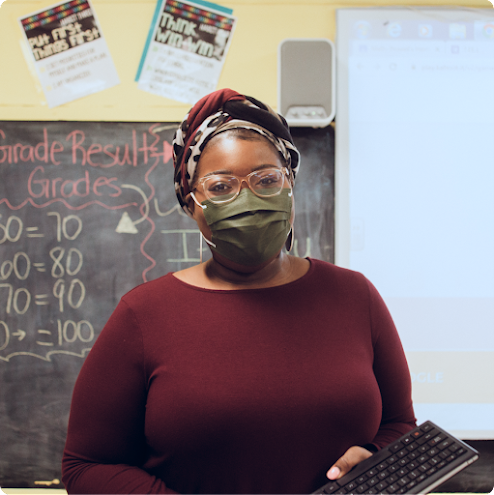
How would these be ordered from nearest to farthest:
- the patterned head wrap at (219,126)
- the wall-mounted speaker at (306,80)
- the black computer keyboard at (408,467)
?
1. the black computer keyboard at (408,467)
2. the patterned head wrap at (219,126)
3. the wall-mounted speaker at (306,80)

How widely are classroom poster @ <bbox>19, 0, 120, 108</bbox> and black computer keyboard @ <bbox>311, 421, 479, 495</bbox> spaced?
1.49 m

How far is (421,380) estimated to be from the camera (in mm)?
1410

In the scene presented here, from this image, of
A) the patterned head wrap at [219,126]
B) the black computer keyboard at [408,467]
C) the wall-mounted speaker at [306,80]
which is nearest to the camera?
the black computer keyboard at [408,467]

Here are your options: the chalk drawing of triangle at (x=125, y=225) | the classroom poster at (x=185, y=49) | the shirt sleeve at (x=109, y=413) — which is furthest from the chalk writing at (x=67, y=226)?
the shirt sleeve at (x=109, y=413)

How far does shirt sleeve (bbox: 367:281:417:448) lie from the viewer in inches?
30.1

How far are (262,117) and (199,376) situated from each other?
51cm

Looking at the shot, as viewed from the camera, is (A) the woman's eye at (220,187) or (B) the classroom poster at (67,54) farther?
(B) the classroom poster at (67,54)

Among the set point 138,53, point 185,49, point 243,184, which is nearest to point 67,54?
point 138,53

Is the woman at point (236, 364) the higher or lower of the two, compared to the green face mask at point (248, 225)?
lower

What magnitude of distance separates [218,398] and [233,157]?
17.0 inches

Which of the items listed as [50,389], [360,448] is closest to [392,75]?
[360,448]

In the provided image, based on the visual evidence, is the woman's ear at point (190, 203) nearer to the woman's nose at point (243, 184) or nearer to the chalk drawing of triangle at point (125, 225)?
the woman's nose at point (243, 184)

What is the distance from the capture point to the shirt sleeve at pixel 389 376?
76 cm

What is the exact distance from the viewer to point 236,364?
0.66 metres
